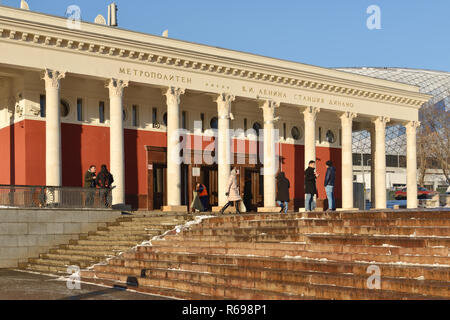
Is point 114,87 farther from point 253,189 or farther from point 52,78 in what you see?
point 253,189

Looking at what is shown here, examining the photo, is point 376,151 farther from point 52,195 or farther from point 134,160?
point 52,195

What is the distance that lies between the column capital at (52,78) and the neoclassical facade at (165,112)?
4 centimetres

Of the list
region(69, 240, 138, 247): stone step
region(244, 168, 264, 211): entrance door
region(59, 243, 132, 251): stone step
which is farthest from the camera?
region(244, 168, 264, 211): entrance door

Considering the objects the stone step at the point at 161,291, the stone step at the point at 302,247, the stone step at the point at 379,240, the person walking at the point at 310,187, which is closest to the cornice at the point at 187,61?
the person walking at the point at 310,187

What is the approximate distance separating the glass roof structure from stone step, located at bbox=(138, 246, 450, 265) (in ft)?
271

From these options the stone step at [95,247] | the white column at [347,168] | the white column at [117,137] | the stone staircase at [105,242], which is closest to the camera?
the stone staircase at [105,242]

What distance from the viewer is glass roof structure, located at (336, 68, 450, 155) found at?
4087 inches

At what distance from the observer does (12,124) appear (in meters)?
29.7

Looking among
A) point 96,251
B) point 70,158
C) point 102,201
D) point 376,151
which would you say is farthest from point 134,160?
point 376,151

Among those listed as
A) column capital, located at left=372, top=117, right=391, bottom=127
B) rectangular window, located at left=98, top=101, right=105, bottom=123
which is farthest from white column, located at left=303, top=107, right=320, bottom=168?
rectangular window, located at left=98, top=101, right=105, bottom=123

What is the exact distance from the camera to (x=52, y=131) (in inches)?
1065

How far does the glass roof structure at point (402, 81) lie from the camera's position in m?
104

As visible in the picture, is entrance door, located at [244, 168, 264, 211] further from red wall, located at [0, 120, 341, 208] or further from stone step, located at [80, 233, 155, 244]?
stone step, located at [80, 233, 155, 244]

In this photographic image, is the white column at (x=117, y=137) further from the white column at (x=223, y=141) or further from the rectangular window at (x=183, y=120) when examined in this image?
the rectangular window at (x=183, y=120)
